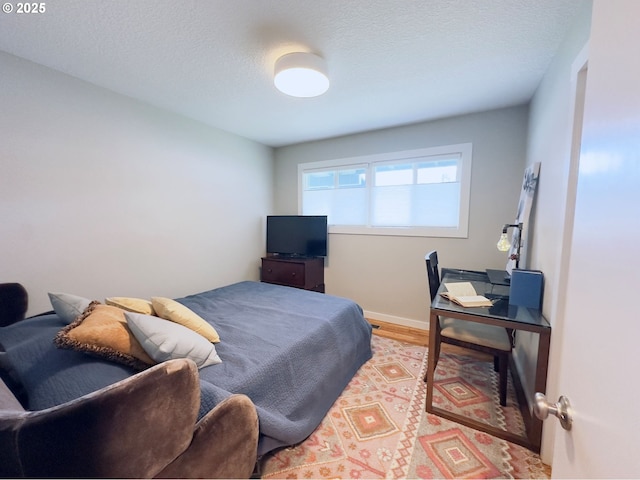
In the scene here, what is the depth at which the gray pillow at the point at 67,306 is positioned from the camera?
1.43 metres

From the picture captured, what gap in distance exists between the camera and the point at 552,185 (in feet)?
5.16

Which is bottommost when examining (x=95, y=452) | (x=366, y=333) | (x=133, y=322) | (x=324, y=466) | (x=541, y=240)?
(x=324, y=466)

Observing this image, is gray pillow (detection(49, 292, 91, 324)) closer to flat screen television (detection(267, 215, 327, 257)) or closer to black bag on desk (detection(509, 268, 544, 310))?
flat screen television (detection(267, 215, 327, 257))

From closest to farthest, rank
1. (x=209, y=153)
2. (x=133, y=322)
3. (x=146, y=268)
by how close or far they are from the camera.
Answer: (x=133, y=322)
(x=146, y=268)
(x=209, y=153)

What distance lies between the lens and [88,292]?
2.19m

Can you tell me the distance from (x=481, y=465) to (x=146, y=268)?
9.76ft

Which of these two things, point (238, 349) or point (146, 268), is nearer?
point (238, 349)

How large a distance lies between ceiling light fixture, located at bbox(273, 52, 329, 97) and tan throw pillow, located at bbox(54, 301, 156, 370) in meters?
1.75

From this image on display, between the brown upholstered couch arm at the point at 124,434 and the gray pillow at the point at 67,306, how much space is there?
27.6 inches

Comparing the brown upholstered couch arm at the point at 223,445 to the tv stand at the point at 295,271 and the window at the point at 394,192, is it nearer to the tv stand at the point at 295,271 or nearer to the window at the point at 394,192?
the tv stand at the point at 295,271

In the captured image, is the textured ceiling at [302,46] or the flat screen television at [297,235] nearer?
the textured ceiling at [302,46]

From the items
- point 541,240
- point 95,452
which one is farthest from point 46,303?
point 541,240

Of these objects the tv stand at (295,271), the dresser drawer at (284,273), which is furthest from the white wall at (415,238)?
the dresser drawer at (284,273)

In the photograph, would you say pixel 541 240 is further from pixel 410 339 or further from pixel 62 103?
pixel 62 103
